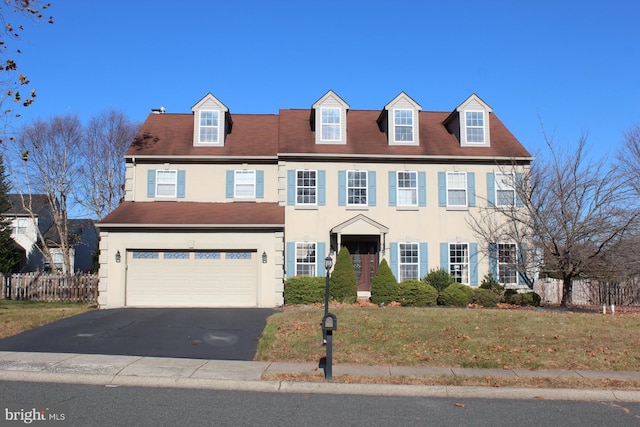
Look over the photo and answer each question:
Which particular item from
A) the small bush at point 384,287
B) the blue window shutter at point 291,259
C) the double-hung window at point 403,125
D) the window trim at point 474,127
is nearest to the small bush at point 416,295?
the small bush at point 384,287

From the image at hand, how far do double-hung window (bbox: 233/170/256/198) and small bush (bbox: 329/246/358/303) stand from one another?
4877mm

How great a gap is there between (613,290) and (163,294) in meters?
18.2

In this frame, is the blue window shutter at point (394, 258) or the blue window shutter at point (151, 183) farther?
the blue window shutter at point (151, 183)

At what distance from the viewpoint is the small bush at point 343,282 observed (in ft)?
64.8

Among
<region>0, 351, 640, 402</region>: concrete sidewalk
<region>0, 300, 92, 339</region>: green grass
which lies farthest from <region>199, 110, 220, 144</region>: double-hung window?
<region>0, 351, 640, 402</region>: concrete sidewalk

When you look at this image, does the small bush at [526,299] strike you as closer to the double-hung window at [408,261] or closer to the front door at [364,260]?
the double-hung window at [408,261]

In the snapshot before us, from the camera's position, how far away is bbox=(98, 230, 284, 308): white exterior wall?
64.0ft

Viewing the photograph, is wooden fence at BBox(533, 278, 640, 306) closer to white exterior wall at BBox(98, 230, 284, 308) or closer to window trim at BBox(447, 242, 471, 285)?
window trim at BBox(447, 242, 471, 285)

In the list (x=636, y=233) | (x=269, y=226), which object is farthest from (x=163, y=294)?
(x=636, y=233)

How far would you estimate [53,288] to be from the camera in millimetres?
23938

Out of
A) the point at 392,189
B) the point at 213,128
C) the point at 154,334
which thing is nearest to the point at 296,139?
the point at 213,128

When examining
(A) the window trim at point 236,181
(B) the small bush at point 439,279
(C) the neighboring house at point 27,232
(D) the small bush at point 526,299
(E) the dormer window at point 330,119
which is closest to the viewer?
(D) the small bush at point 526,299

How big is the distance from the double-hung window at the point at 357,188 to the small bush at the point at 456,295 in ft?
15.4

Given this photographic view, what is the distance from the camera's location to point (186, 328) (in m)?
14.9
